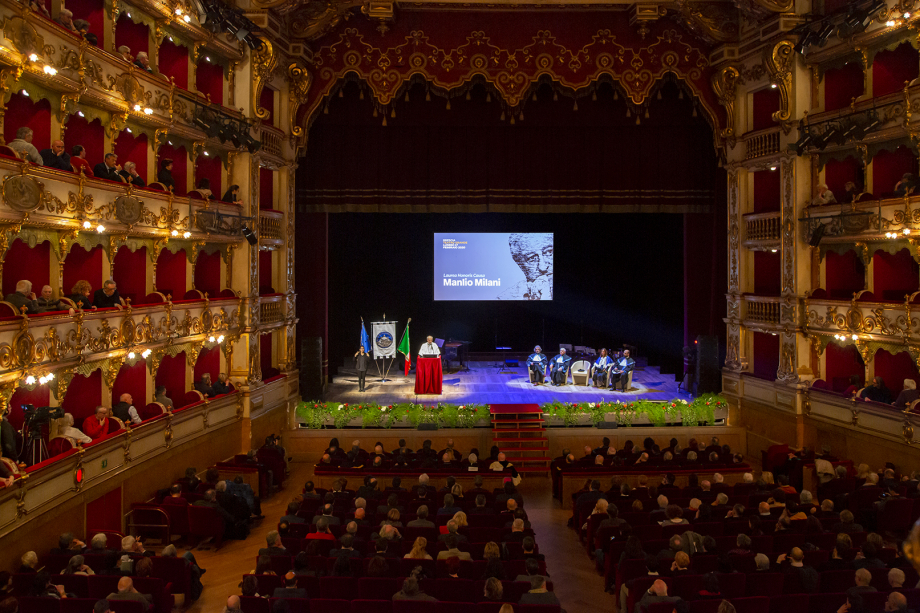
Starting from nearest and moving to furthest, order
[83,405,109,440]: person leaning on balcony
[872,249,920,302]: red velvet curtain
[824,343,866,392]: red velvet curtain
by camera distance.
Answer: [83,405,109,440]: person leaning on balcony → [872,249,920,302]: red velvet curtain → [824,343,866,392]: red velvet curtain

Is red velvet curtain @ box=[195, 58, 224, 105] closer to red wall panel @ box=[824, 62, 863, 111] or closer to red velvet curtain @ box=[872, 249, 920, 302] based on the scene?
red wall panel @ box=[824, 62, 863, 111]

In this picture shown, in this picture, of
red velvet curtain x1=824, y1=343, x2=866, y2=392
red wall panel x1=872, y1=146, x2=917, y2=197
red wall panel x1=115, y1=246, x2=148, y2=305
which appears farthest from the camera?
red velvet curtain x1=824, y1=343, x2=866, y2=392

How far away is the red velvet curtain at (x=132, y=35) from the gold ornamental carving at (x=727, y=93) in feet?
51.3

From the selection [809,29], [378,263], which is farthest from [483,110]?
[809,29]

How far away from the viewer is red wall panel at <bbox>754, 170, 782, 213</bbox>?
19.2m

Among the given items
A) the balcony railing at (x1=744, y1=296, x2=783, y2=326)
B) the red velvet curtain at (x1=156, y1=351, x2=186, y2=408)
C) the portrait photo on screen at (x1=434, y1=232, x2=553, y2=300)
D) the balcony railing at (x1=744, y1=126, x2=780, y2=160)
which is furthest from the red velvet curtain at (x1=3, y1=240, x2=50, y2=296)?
the balcony railing at (x1=744, y1=126, x2=780, y2=160)

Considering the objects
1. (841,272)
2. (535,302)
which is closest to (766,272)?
(841,272)

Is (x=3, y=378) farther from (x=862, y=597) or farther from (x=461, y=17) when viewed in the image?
(x=461, y=17)

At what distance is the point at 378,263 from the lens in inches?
1021

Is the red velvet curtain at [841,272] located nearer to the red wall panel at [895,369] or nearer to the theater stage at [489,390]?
the red wall panel at [895,369]

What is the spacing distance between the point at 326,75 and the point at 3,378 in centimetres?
1326

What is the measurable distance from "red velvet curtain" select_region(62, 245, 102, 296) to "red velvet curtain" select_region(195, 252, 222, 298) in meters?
3.74

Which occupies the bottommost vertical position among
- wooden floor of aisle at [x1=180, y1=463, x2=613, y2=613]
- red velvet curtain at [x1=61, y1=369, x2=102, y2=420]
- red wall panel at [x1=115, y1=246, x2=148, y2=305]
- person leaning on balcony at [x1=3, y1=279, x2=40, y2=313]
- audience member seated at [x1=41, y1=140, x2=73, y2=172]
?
wooden floor of aisle at [x1=180, y1=463, x2=613, y2=613]

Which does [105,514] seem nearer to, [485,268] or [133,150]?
[133,150]
